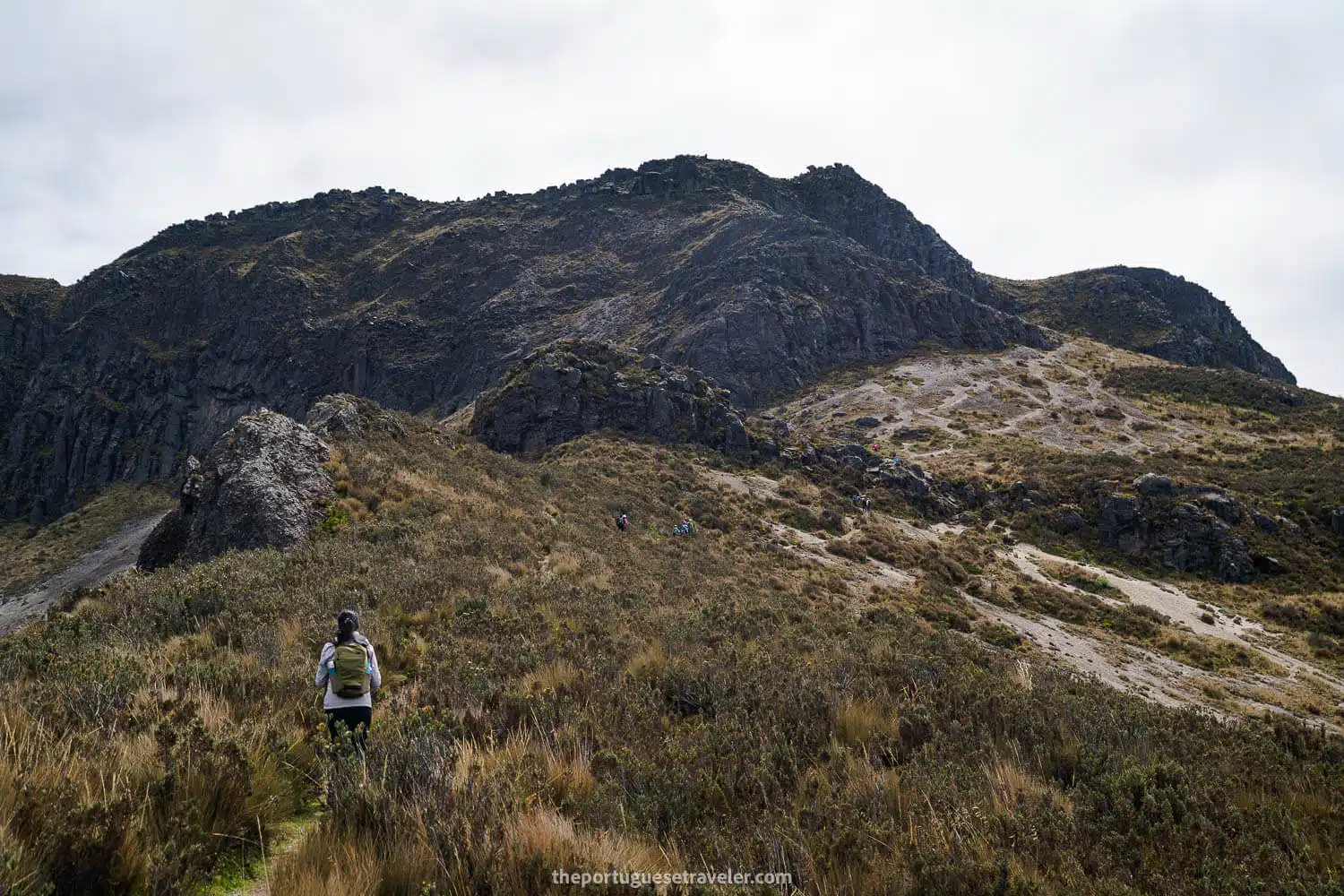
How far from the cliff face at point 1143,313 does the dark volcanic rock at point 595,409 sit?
320 feet

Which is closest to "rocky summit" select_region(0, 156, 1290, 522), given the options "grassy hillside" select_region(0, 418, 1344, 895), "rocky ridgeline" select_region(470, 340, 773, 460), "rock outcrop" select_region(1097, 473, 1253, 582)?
"rocky ridgeline" select_region(470, 340, 773, 460)

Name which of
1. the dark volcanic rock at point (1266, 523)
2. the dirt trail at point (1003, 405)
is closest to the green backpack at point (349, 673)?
the dark volcanic rock at point (1266, 523)

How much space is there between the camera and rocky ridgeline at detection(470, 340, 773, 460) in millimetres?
43406

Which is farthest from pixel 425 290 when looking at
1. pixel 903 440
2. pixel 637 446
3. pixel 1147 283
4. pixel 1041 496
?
pixel 1147 283

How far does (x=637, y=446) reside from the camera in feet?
133

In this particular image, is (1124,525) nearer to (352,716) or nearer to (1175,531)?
(1175,531)

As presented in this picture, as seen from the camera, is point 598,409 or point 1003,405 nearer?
point 598,409

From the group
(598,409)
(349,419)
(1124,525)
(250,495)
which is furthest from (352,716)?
(598,409)

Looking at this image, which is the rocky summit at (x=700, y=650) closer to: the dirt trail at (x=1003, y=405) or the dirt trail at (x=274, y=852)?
the dirt trail at (x=274, y=852)

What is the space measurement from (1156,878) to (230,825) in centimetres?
484

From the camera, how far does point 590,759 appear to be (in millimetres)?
3979

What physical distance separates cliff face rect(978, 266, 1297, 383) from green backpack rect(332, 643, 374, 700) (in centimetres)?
13317

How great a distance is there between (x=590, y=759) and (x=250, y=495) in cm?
1196

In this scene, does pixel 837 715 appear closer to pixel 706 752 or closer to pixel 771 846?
pixel 706 752
